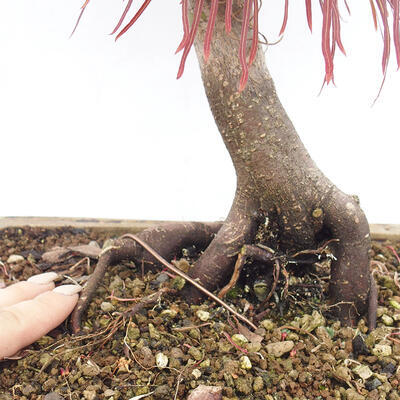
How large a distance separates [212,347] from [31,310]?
0.39 metres

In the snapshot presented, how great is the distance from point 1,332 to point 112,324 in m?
0.22

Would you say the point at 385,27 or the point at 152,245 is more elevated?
the point at 385,27

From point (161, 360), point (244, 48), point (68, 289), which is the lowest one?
point (161, 360)

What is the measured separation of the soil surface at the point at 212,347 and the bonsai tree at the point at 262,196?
0.17 ft

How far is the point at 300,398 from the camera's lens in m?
0.93

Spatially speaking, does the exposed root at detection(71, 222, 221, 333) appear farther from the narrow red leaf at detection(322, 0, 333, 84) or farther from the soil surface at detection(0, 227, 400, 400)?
the narrow red leaf at detection(322, 0, 333, 84)

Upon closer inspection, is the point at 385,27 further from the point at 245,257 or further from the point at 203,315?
the point at 203,315

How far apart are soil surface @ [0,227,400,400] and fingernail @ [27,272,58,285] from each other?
0.19 ft

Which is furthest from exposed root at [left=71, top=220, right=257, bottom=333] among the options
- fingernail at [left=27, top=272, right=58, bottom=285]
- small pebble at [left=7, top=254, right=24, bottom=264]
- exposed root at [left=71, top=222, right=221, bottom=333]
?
small pebble at [left=7, top=254, right=24, bottom=264]

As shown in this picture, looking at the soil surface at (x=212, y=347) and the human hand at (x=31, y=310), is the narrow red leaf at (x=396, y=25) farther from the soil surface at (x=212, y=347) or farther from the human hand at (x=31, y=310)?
the human hand at (x=31, y=310)

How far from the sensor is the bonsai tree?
106 centimetres

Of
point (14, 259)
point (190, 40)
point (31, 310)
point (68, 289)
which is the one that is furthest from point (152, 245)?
point (190, 40)

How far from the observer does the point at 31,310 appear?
109 cm

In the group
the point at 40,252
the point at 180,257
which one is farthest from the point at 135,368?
the point at 40,252
